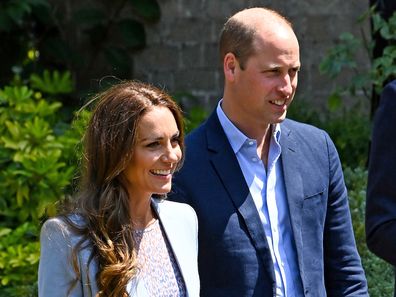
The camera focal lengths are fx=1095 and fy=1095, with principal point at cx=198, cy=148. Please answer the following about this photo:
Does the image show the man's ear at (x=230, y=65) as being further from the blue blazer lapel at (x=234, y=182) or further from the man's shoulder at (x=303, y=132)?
the man's shoulder at (x=303, y=132)

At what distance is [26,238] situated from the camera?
20.9 feet

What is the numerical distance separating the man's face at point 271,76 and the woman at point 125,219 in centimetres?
41

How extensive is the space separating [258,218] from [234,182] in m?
0.16

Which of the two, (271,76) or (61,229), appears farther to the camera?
(271,76)

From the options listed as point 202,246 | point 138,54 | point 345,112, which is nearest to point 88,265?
point 202,246

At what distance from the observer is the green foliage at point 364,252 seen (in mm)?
5520

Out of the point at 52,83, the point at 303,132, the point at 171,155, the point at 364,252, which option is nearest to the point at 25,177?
the point at 52,83

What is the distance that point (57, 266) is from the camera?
3.29m

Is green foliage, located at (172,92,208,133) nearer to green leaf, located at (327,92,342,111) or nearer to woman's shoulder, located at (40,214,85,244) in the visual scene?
green leaf, located at (327,92,342,111)

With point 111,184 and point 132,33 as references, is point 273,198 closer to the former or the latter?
point 111,184

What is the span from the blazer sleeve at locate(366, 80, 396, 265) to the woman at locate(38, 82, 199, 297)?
61 cm

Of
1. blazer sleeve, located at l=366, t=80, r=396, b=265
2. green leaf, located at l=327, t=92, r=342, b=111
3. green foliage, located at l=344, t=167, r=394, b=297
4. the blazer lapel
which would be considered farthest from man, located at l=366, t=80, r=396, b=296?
green leaf, located at l=327, t=92, r=342, b=111

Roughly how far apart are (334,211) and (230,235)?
1.65 ft

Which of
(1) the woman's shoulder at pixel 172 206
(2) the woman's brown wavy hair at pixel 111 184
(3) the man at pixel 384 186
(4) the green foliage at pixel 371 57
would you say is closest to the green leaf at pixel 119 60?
(4) the green foliage at pixel 371 57
